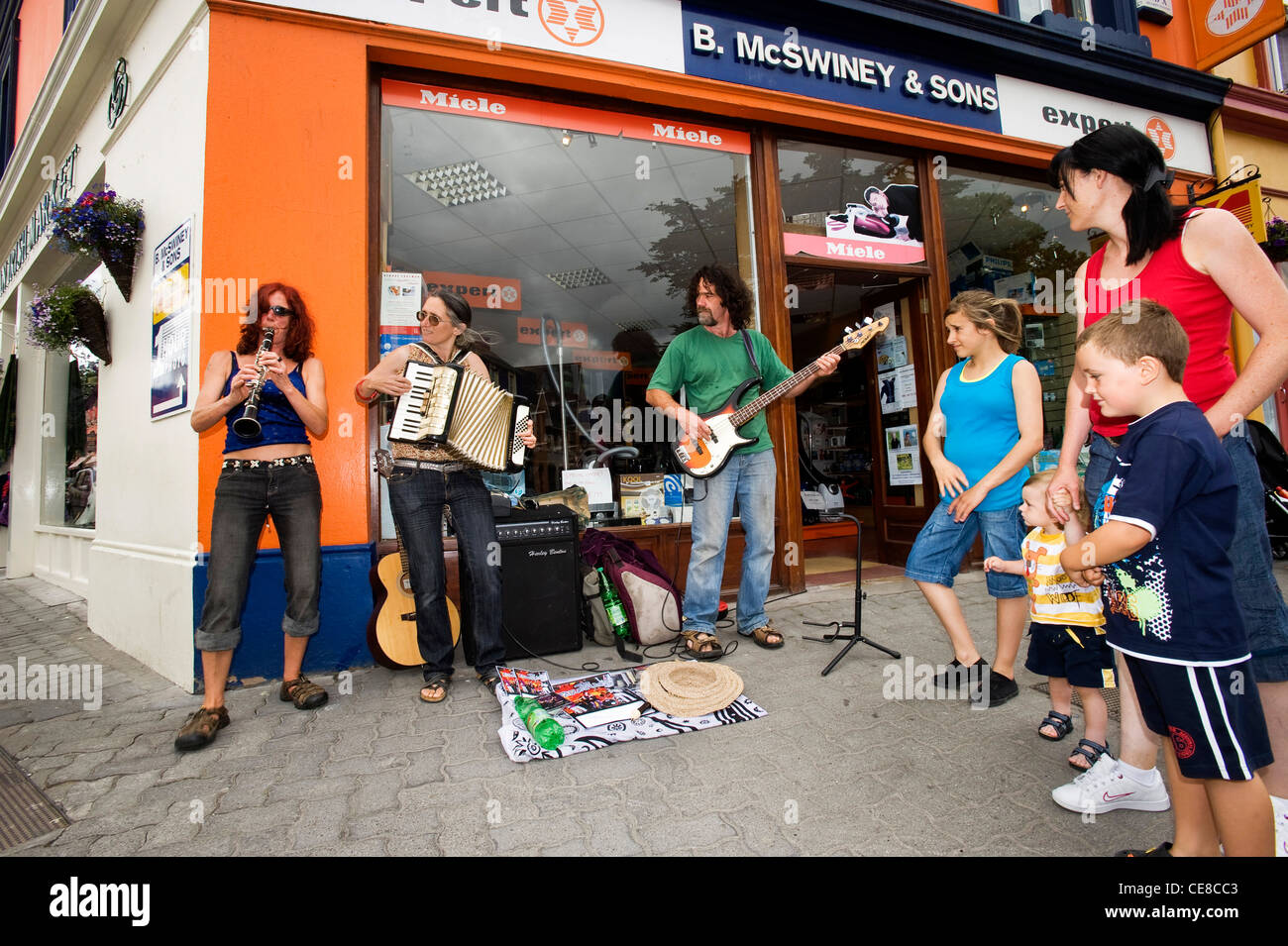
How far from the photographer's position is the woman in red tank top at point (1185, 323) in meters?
1.52

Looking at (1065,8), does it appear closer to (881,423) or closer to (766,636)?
(881,423)

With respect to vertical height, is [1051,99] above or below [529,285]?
above

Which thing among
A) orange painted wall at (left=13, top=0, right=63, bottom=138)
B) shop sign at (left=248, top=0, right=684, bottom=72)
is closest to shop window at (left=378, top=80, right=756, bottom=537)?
shop sign at (left=248, top=0, right=684, bottom=72)

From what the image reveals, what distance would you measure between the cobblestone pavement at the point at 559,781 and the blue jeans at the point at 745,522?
24.6 inches

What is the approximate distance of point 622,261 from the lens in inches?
271

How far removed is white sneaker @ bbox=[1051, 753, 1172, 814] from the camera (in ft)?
6.02

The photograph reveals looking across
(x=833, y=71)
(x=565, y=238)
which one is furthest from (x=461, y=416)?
(x=833, y=71)

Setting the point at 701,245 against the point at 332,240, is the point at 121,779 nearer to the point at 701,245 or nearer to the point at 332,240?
the point at 332,240

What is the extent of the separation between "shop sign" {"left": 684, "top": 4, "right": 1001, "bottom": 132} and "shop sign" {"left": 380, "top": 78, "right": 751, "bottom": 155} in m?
0.43

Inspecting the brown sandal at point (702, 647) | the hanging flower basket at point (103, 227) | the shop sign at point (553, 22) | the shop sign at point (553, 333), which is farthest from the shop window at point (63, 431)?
the brown sandal at point (702, 647)

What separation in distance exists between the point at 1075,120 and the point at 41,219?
11.9 metres

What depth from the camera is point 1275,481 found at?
569cm

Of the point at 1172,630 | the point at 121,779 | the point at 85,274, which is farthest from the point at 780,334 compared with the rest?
the point at 85,274
